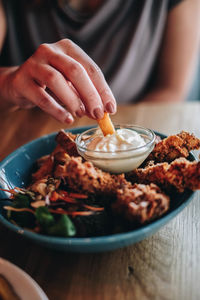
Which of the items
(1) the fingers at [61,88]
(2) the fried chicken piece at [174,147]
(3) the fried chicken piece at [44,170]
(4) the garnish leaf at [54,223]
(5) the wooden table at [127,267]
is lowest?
(5) the wooden table at [127,267]

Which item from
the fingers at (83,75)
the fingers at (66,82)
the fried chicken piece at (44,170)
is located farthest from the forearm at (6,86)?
the fried chicken piece at (44,170)

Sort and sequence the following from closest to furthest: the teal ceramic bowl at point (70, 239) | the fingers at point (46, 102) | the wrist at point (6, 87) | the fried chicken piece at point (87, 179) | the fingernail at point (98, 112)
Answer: the teal ceramic bowl at point (70, 239) → the fried chicken piece at point (87, 179) → the fingernail at point (98, 112) → the fingers at point (46, 102) → the wrist at point (6, 87)

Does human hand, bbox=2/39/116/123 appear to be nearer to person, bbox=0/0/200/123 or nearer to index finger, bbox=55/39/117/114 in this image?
index finger, bbox=55/39/117/114

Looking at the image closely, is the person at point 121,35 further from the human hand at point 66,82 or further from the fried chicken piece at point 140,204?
the fried chicken piece at point 140,204

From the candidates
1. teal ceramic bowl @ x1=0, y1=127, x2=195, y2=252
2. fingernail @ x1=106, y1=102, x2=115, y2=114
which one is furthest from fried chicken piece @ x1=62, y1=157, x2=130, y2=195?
fingernail @ x1=106, y1=102, x2=115, y2=114

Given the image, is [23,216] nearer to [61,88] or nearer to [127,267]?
[127,267]

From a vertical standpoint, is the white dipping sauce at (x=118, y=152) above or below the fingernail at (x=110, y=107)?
below
